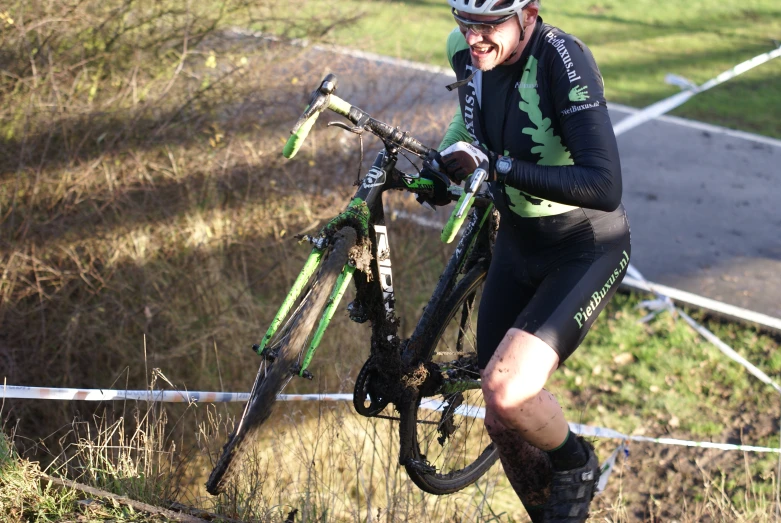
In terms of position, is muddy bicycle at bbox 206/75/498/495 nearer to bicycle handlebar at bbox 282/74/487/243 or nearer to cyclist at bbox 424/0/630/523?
bicycle handlebar at bbox 282/74/487/243

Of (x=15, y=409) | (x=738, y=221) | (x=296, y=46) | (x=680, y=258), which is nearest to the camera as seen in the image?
(x=15, y=409)

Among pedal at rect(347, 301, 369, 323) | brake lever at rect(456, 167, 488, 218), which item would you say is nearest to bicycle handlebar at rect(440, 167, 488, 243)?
brake lever at rect(456, 167, 488, 218)

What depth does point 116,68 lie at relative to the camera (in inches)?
249

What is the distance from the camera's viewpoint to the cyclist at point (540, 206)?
3.28 m

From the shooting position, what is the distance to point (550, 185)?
10.7 ft

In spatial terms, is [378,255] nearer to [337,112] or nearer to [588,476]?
[337,112]

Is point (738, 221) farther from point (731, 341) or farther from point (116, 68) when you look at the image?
point (116, 68)

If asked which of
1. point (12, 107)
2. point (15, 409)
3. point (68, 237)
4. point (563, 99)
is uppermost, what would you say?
point (563, 99)

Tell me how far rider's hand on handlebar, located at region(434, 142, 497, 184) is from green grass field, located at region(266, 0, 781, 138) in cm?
649

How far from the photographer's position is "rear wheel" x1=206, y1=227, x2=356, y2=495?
9.53ft

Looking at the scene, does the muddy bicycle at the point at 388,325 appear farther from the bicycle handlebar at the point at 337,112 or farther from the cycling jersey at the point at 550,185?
the cycling jersey at the point at 550,185

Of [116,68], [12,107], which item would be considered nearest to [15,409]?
[12,107]

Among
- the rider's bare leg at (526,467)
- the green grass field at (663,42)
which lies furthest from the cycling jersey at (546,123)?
the green grass field at (663,42)

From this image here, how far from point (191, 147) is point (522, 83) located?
3358 mm
